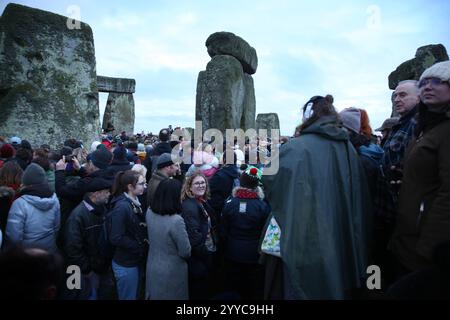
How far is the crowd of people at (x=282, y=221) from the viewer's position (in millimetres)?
1421

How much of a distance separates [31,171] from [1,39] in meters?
4.92

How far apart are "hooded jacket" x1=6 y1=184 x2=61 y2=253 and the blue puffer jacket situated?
168 centimetres

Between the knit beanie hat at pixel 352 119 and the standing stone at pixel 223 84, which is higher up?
the standing stone at pixel 223 84

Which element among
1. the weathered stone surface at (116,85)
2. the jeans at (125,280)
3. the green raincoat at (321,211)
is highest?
the weathered stone surface at (116,85)

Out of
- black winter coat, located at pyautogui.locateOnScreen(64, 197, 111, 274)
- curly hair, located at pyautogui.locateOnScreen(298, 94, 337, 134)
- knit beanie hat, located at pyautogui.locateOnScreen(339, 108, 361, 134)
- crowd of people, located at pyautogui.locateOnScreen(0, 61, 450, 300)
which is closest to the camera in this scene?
crowd of people, located at pyautogui.locateOnScreen(0, 61, 450, 300)

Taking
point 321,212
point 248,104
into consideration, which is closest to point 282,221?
point 321,212

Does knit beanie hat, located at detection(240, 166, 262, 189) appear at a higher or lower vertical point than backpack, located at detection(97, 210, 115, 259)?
higher

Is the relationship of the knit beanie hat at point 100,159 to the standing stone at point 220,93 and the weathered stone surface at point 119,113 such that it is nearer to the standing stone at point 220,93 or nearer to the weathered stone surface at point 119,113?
the standing stone at point 220,93

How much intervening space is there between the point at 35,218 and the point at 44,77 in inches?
188

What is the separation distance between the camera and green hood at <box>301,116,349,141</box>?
166cm

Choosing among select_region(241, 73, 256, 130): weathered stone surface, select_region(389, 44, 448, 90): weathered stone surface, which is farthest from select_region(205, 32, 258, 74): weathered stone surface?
select_region(389, 44, 448, 90): weathered stone surface

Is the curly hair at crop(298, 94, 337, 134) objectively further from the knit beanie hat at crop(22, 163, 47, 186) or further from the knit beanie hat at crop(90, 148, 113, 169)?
the knit beanie hat at crop(90, 148, 113, 169)

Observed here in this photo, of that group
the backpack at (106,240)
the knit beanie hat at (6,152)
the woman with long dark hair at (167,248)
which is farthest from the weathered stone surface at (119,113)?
the woman with long dark hair at (167,248)

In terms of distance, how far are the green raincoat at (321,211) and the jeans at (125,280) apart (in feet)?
5.56
